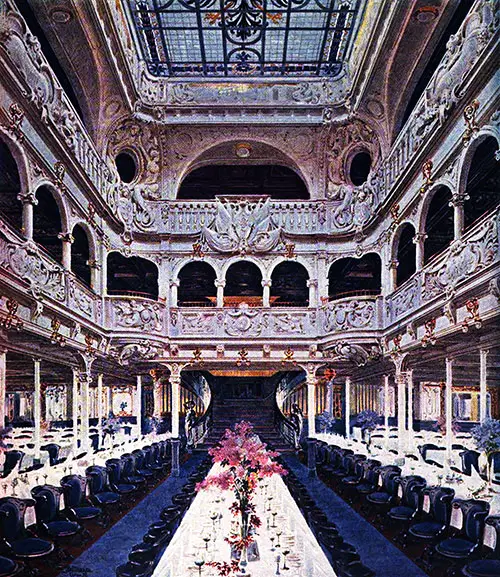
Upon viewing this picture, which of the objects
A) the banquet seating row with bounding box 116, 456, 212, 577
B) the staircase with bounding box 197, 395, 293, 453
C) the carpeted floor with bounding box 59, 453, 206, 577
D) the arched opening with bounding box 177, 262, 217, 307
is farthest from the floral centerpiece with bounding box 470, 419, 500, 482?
the staircase with bounding box 197, 395, 293, 453

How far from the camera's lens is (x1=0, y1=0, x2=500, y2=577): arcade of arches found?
9812mm

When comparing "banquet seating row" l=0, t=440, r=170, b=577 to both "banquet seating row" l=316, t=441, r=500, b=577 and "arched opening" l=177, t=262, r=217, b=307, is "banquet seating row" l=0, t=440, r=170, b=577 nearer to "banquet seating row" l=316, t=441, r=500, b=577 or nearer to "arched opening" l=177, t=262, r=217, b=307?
"banquet seating row" l=316, t=441, r=500, b=577

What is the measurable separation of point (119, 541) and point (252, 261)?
1180 cm

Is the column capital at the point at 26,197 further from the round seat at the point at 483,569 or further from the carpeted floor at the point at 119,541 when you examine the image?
the round seat at the point at 483,569

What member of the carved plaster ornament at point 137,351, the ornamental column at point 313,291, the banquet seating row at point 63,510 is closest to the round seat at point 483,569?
the banquet seating row at point 63,510

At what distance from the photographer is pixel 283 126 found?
2131 cm

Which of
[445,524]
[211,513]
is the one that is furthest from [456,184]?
[211,513]

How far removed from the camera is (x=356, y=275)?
24391mm

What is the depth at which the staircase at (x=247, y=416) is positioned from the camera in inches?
981

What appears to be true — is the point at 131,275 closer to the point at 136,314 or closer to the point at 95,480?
the point at 136,314

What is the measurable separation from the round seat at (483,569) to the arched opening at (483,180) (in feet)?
20.1

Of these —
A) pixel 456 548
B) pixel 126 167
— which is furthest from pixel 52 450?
pixel 456 548

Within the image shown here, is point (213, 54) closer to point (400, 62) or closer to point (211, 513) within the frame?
point (400, 62)

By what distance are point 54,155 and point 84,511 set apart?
6.93 m
